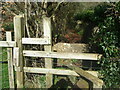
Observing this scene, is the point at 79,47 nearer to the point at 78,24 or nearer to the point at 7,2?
the point at 7,2

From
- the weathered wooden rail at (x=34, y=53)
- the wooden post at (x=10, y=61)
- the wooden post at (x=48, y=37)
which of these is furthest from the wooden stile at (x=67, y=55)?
the wooden post at (x=10, y=61)

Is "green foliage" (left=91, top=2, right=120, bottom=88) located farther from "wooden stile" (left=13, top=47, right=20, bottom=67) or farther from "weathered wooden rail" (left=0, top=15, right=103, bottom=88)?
"wooden stile" (left=13, top=47, right=20, bottom=67)

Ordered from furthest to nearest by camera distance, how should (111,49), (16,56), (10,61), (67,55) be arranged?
(10,61) → (16,56) → (67,55) → (111,49)

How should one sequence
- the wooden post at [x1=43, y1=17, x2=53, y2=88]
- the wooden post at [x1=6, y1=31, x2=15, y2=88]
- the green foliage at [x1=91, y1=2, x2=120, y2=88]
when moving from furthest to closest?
the wooden post at [x1=6, y1=31, x2=15, y2=88] → the wooden post at [x1=43, y1=17, x2=53, y2=88] → the green foliage at [x1=91, y1=2, x2=120, y2=88]

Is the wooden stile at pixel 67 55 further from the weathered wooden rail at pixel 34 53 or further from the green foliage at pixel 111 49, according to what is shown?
the green foliage at pixel 111 49

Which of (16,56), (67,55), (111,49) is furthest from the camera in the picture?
(16,56)

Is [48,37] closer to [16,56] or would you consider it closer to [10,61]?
[16,56]

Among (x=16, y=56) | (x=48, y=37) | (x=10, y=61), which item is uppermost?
(x=48, y=37)

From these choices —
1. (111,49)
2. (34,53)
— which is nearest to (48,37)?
(34,53)

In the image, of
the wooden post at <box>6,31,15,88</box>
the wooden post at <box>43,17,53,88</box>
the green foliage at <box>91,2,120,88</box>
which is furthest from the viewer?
the wooden post at <box>6,31,15,88</box>

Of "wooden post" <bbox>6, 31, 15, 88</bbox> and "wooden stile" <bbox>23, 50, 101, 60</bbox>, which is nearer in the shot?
"wooden stile" <bbox>23, 50, 101, 60</bbox>

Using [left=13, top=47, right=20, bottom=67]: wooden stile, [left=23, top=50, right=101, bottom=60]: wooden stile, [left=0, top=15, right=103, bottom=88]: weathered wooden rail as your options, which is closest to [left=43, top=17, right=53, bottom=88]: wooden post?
[left=0, top=15, right=103, bottom=88]: weathered wooden rail

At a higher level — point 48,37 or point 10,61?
point 48,37

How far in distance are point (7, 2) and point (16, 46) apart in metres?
2.28
